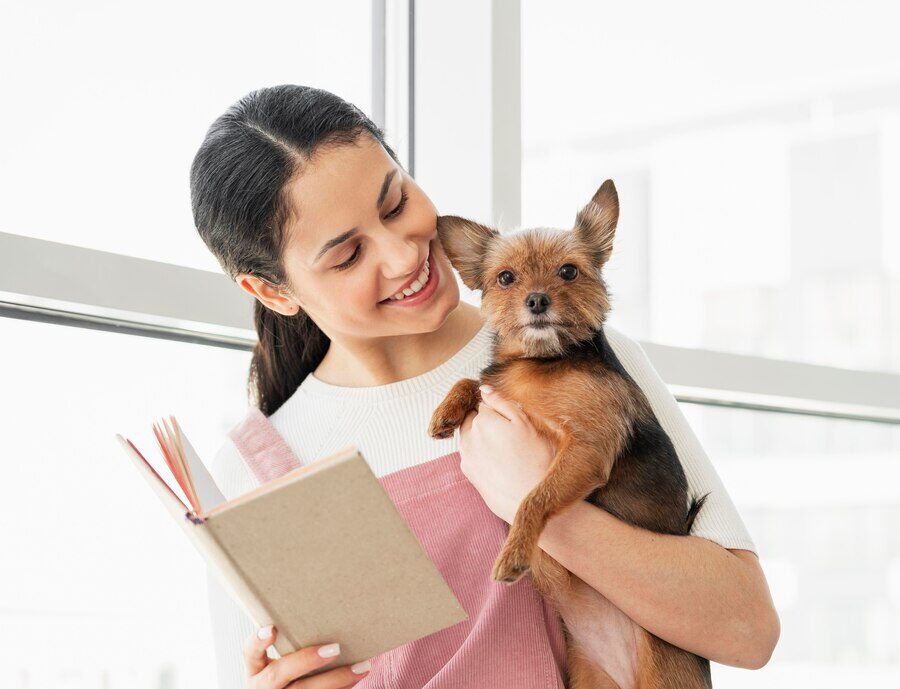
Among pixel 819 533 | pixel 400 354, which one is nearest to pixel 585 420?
pixel 400 354

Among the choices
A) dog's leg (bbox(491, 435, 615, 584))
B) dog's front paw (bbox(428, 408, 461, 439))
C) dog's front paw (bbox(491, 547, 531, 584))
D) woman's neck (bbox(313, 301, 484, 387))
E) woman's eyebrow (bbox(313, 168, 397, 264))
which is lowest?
dog's front paw (bbox(491, 547, 531, 584))

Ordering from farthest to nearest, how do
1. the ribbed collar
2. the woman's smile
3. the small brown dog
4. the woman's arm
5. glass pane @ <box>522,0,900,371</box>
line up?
1. glass pane @ <box>522,0,900,371</box>
2. the ribbed collar
3. the woman's smile
4. the small brown dog
5. the woman's arm

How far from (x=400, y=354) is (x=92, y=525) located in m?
0.74

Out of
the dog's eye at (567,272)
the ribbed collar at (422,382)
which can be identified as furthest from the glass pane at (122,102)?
the dog's eye at (567,272)

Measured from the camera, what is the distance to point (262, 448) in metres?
1.67

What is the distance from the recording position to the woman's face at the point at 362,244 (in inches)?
60.1

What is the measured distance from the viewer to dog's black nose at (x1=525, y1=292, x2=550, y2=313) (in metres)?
1.50

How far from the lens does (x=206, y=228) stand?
1659 mm

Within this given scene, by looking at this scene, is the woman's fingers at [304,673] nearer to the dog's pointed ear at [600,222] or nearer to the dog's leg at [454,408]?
the dog's leg at [454,408]

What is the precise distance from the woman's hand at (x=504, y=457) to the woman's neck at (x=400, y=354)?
1.07 ft

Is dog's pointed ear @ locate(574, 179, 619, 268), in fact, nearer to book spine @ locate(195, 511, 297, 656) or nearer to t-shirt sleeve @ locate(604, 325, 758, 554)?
t-shirt sleeve @ locate(604, 325, 758, 554)

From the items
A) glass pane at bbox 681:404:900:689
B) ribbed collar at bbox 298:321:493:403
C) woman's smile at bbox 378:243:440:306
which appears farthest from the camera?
glass pane at bbox 681:404:900:689

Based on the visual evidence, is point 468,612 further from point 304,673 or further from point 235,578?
point 235,578

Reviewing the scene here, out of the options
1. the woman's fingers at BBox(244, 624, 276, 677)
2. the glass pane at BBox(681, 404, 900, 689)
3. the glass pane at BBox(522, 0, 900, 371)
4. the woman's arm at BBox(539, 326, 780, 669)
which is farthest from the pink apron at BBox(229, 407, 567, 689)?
the glass pane at BBox(681, 404, 900, 689)
